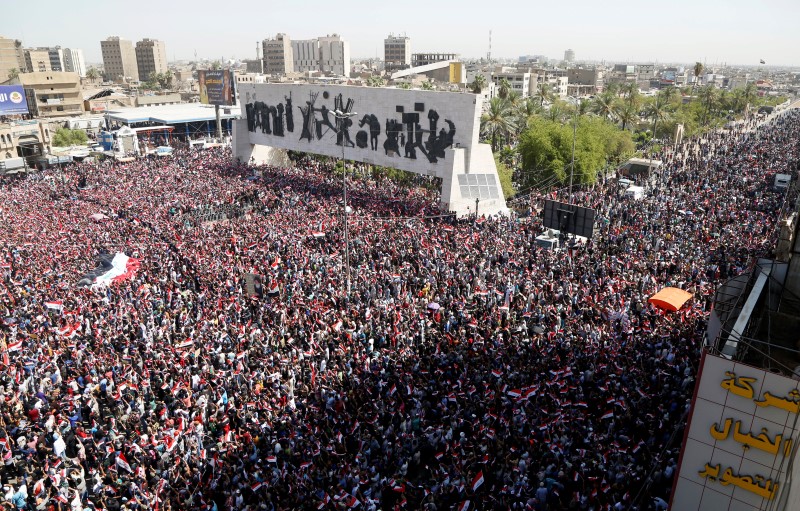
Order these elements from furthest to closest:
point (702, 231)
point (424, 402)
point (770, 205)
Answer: point (770, 205) → point (702, 231) → point (424, 402)

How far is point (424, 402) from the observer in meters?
13.3

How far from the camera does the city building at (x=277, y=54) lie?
178750mm

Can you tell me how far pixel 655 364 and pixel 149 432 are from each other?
12.8 metres

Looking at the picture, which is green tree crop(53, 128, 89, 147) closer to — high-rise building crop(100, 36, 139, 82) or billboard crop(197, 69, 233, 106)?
billboard crop(197, 69, 233, 106)

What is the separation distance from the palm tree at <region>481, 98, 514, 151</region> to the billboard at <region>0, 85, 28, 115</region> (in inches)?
1866

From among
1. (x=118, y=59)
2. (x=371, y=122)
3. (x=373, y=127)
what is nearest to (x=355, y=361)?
(x=373, y=127)

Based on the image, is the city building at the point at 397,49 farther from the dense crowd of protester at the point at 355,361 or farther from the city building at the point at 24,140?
the dense crowd of protester at the point at 355,361

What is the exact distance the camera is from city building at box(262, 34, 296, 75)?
586 feet

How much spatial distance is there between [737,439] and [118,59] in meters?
206

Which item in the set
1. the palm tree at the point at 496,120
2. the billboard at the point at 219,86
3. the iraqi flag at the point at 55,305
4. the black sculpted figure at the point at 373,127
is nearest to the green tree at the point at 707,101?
the palm tree at the point at 496,120

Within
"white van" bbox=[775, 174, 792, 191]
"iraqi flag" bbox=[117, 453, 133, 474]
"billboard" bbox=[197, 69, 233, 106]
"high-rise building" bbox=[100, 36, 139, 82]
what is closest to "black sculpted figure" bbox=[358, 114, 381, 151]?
"white van" bbox=[775, 174, 792, 191]

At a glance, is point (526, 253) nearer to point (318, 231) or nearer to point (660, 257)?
point (660, 257)

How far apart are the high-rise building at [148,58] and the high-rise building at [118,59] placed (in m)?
1.87

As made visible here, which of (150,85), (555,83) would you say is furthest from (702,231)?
(150,85)
